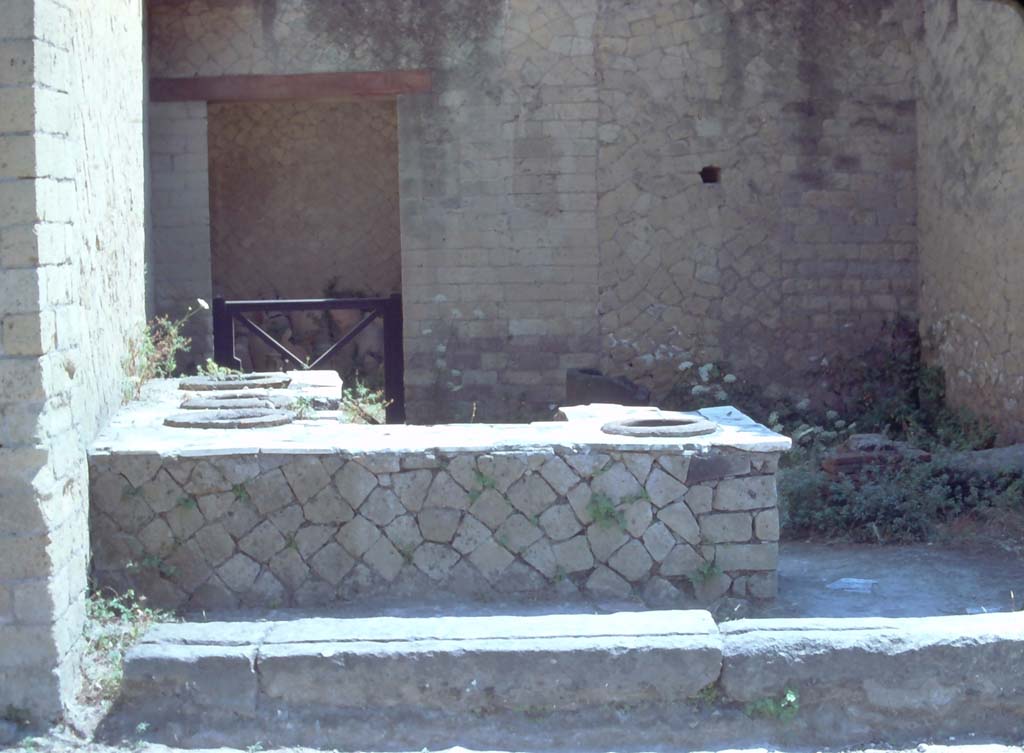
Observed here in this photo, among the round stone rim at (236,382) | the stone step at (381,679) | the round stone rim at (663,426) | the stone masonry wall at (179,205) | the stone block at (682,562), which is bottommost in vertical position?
the stone step at (381,679)

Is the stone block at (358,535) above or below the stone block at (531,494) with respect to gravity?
below

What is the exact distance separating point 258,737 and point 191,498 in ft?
4.20

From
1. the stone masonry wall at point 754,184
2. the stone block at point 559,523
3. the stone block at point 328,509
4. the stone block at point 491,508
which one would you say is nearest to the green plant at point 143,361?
the stone block at point 328,509

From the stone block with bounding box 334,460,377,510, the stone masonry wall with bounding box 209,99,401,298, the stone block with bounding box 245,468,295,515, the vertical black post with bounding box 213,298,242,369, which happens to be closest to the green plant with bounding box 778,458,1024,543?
the stone block with bounding box 334,460,377,510

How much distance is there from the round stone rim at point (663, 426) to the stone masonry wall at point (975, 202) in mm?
Answer: 3904

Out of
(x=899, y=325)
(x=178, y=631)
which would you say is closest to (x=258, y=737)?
(x=178, y=631)

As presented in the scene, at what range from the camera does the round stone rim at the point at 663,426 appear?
5.38 meters

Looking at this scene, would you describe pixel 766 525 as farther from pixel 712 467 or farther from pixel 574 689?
pixel 574 689

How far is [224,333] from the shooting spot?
963 cm

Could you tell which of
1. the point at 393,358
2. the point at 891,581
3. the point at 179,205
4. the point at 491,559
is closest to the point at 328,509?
the point at 491,559

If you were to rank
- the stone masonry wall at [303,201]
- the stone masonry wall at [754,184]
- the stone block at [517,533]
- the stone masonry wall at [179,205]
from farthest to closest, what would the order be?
the stone masonry wall at [303,201]
the stone masonry wall at [754,184]
the stone masonry wall at [179,205]
the stone block at [517,533]

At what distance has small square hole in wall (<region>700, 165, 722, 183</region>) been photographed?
35.7 ft

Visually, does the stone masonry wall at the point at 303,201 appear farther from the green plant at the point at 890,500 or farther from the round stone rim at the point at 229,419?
the round stone rim at the point at 229,419

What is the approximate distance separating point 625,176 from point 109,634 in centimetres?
722
